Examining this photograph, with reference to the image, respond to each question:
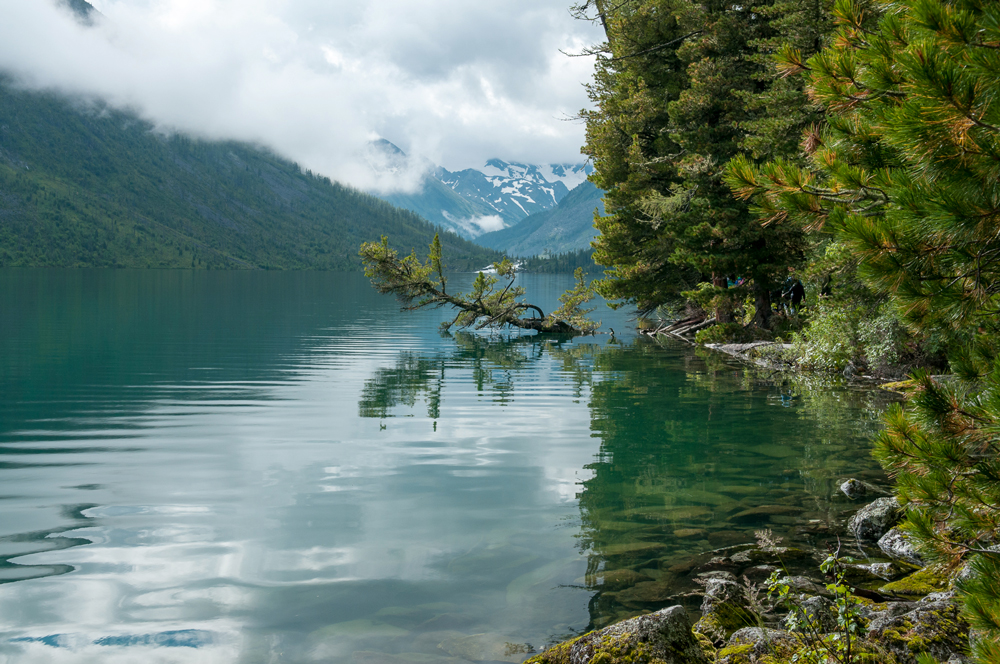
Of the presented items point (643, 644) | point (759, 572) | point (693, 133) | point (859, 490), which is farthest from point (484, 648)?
point (693, 133)

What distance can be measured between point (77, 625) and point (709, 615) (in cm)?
621

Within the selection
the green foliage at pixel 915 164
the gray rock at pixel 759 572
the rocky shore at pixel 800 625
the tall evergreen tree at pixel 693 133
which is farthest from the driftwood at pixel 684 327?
the green foliage at pixel 915 164

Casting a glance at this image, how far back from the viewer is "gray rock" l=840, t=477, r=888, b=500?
10.8 m

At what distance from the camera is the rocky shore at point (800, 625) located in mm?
5109

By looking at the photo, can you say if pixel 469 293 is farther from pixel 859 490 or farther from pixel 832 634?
pixel 832 634

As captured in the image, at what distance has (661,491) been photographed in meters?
11.2

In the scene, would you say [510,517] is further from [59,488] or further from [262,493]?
[59,488]

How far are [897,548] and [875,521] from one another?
2.30 ft

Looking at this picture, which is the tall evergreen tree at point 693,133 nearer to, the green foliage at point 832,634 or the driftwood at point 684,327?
the driftwood at point 684,327

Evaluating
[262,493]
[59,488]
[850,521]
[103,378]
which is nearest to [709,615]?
[850,521]

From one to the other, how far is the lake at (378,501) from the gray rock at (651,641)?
3.30 ft

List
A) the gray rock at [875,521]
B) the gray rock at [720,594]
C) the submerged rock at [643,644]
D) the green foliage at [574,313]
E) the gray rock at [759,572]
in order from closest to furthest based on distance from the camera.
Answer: the submerged rock at [643,644], the gray rock at [720,594], the gray rock at [759,572], the gray rock at [875,521], the green foliage at [574,313]

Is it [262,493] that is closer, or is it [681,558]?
[681,558]

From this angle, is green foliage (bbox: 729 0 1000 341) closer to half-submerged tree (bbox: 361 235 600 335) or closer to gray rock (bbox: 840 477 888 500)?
gray rock (bbox: 840 477 888 500)
